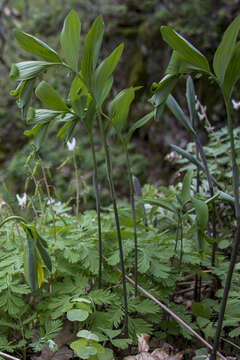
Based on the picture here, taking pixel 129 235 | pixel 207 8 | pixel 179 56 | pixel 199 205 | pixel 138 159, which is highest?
pixel 207 8

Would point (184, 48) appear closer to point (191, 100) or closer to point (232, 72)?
point (232, 72)

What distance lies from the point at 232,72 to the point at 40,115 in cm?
58

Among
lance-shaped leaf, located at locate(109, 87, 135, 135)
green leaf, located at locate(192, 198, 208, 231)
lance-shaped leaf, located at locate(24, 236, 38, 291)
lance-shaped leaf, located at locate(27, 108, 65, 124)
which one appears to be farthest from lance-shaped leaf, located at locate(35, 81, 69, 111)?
green leaf, located at locate(192, 198, 208, 231)

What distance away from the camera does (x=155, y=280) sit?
48.1 inches

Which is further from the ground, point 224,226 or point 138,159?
point 224,226

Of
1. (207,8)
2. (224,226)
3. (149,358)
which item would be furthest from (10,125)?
(149,358)

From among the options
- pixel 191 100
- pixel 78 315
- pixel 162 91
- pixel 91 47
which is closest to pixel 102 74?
pixel 91 47

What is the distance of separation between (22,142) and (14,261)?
5.39 meters

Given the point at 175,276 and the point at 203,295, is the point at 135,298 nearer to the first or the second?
the point at 175,276

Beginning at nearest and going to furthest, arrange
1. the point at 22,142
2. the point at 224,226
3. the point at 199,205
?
the point at 199,205 < the point at 224,226 < the point at 22,142

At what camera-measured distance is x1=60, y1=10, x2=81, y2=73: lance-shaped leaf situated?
0.86 meters

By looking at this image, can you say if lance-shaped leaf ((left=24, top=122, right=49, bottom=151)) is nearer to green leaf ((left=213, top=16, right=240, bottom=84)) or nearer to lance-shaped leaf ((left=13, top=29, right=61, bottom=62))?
lance-shaped leaf ((left=13, top=29, right=61, bottom=62))

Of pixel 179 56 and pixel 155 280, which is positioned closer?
pixel 179 56

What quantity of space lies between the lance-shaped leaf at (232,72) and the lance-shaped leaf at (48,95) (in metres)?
0.48
